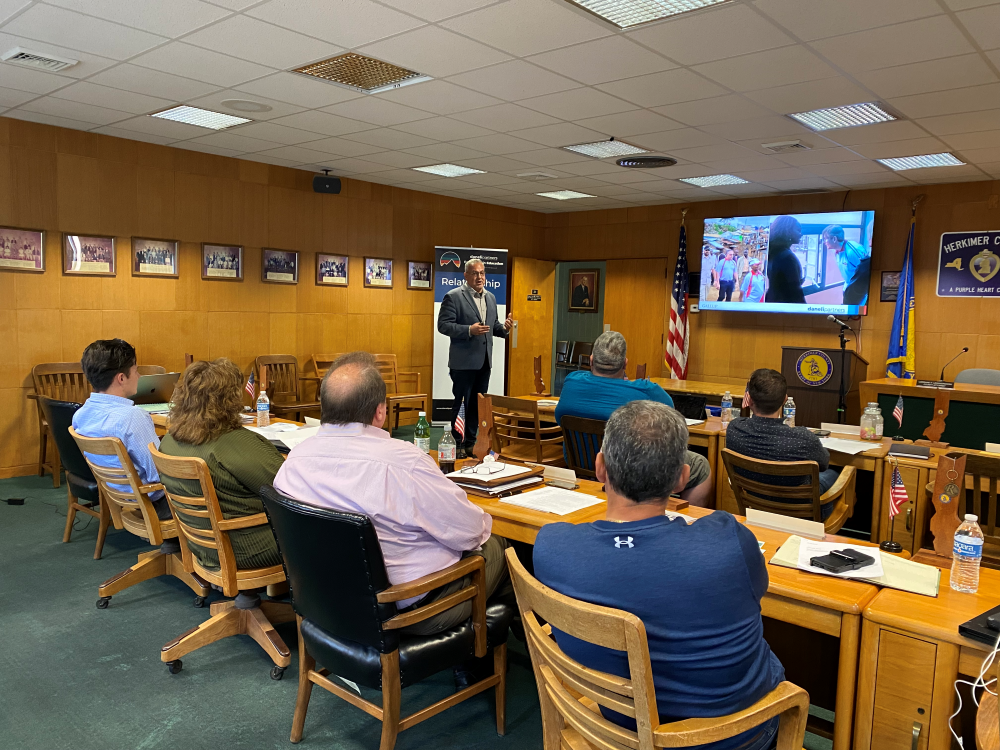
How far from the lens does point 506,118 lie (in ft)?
17.7

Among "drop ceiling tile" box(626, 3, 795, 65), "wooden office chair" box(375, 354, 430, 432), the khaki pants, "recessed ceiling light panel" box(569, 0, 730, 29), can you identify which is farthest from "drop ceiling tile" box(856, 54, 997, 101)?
"wooden office chair" box(375, 354, 430, 432)

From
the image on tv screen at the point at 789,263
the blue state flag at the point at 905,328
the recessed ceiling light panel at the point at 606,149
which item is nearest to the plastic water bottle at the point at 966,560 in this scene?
the recessed ceiling light panel at the point at 606,149

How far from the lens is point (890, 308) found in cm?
804

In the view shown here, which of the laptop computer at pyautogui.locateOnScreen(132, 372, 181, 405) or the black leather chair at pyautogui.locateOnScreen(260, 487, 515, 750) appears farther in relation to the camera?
the laptop computer at pyautogui.locateOnScreen(132, 372, 181, 405)

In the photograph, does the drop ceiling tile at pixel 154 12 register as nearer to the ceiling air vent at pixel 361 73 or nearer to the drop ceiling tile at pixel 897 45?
the ceiling air vent at pixel 361 73

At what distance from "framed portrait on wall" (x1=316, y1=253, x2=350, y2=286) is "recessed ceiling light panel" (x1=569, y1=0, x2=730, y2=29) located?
538 centimetres

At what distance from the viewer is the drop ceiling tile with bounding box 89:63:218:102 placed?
14.9 ft

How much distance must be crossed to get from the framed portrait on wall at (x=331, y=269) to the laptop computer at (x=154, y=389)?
302 cm

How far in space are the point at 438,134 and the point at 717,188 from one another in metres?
3.87

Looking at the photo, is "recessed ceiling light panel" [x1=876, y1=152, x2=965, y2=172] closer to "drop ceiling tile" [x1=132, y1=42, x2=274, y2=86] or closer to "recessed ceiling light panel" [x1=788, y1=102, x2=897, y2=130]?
"recessed ceiling light panel" [x1=788, y1=102, x2=897, y2=130]

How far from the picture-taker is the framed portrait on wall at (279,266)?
25.2 feet

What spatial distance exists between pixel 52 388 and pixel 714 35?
232 inches

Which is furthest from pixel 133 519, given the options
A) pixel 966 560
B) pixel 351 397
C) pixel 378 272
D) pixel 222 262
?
pixel 378 272

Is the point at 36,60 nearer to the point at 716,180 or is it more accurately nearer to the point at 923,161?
the point at 716,180
